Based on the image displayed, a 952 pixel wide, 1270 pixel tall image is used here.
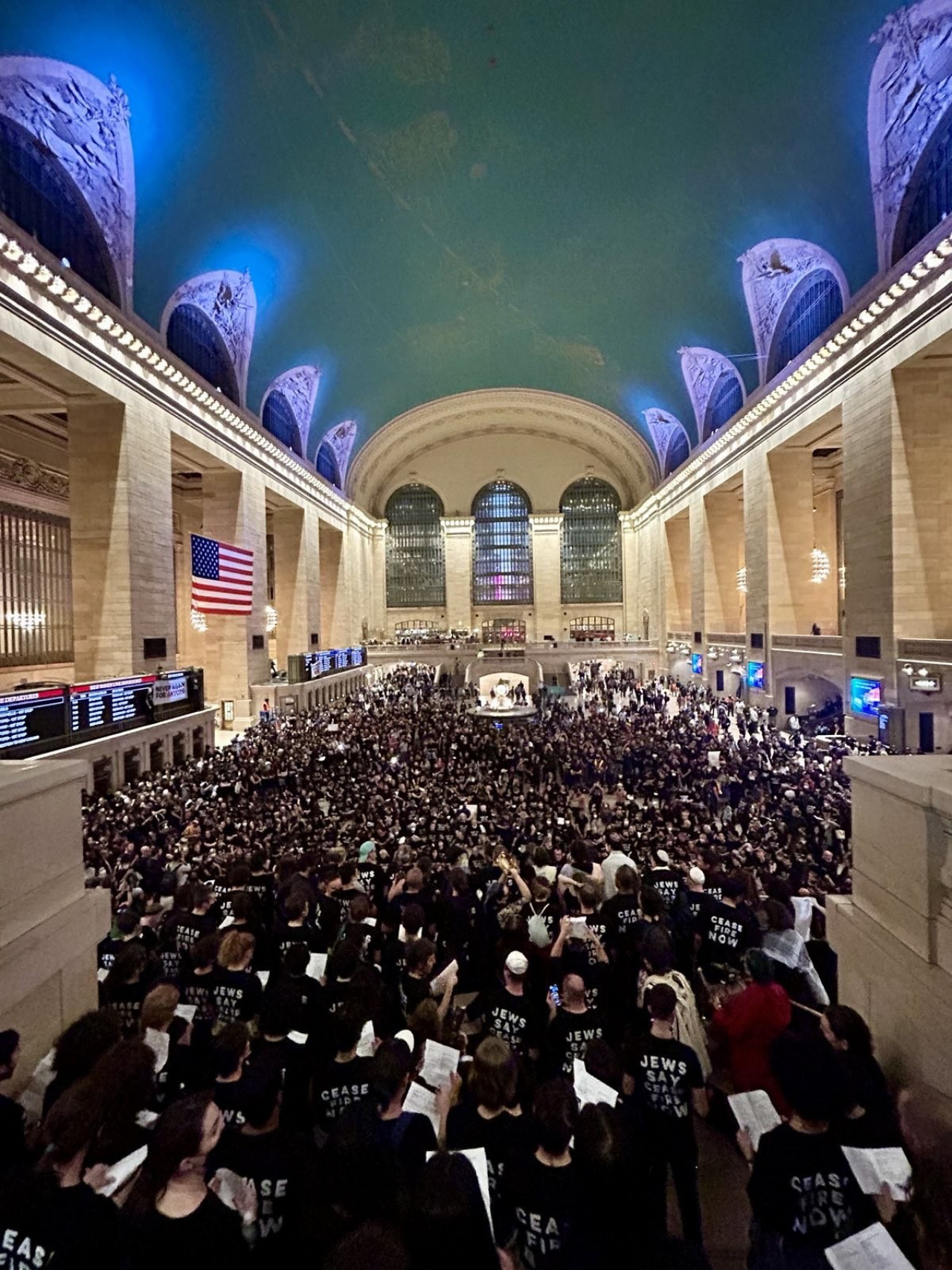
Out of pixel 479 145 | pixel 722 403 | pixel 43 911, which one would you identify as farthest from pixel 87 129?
pixel 722 403

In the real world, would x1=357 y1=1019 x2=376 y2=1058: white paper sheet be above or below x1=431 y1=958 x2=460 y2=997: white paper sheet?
above

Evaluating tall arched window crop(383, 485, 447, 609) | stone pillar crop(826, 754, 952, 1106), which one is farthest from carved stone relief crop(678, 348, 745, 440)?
stone pillar crop(826, 754, 952, 1106)

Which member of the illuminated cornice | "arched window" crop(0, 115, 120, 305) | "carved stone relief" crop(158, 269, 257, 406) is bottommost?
the illuminated cornice

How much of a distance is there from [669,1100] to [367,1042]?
4.17 ft

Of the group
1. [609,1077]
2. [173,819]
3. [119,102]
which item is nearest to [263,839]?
[173,819]

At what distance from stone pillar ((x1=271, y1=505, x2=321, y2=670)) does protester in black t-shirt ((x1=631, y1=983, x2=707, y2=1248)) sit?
87.7ft

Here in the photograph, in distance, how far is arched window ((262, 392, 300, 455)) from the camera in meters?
25.7

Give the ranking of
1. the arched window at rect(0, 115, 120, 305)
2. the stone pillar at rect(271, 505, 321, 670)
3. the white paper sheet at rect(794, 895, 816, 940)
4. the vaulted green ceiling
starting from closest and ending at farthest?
1. the white paper sheet at rect(794, 895, 816, 940)
2. the arched window at rect(0, 115, 120, 305)
3. the vaulted green ceiling
4. the stone pillar at rect(271, 505, 321, 670)

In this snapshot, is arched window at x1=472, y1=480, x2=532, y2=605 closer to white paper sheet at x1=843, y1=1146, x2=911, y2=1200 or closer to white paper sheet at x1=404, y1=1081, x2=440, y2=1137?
white paper sheet at x1=404, y1=1081, x2=440, y2=1137

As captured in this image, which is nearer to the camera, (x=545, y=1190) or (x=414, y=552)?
(x=545, y=1190)

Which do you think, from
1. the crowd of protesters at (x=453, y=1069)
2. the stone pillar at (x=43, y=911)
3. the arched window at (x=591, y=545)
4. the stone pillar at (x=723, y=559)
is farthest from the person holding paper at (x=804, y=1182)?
the arched window at (x=591, y=545)

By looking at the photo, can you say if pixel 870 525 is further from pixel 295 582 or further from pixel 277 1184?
pixel 295 582

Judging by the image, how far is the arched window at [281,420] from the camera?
84.4 feet

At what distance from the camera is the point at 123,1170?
7.52 feet
